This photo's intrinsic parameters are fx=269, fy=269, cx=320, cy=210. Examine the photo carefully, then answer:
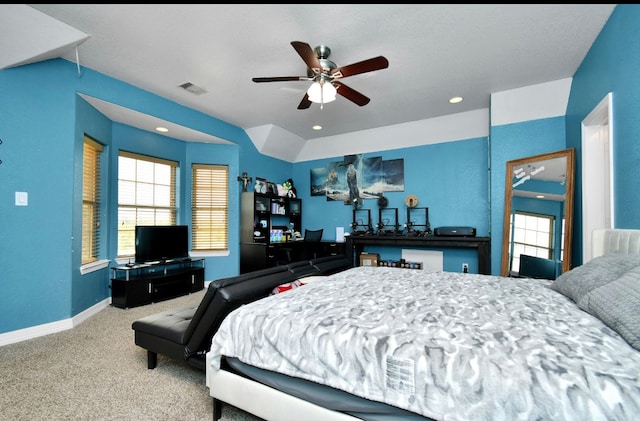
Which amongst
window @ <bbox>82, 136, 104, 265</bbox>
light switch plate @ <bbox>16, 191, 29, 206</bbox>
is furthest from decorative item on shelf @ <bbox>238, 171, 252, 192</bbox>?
light switch plate @ <bbox>16, 191, 29, 206</bbox>

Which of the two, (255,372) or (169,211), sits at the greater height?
(169,211)

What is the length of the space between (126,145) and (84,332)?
264 centimetres

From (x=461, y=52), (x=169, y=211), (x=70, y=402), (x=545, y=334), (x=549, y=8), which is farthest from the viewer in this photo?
(x=169, y=211)

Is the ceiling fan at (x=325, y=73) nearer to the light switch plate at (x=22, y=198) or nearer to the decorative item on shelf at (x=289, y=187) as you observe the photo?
the light switch plate at (x=22, y=198)

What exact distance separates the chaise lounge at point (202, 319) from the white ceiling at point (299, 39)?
221 cm

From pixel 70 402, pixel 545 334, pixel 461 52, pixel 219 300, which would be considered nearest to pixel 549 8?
pixel 461 52

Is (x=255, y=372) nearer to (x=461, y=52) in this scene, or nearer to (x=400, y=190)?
(x=461, y=52)

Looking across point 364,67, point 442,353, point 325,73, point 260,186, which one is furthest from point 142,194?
point 442,353

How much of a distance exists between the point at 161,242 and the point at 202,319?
3.05m

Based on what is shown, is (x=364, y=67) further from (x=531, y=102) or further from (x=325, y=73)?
(x=531, y=102)

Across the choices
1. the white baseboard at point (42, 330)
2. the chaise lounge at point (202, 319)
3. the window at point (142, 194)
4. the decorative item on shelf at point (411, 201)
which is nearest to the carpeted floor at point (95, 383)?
the white baseboard at point (42, 330)

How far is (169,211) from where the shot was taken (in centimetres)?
471

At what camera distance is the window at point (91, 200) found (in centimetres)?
346

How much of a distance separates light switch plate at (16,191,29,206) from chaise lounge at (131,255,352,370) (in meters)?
1.90
